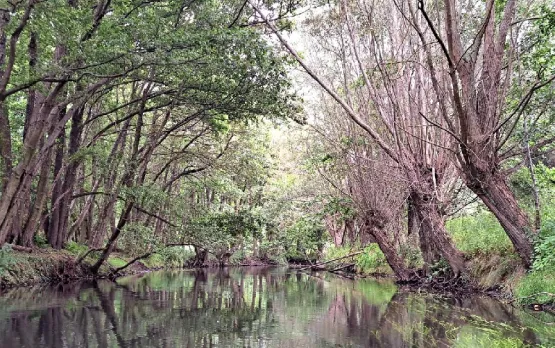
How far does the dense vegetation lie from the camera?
27.5 feet

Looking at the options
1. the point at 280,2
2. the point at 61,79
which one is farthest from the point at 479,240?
the point at 61,79

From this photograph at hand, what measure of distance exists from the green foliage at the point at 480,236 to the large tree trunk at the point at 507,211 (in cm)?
172

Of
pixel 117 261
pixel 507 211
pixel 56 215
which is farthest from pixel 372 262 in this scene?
pixel 56 215

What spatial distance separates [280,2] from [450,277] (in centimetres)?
814

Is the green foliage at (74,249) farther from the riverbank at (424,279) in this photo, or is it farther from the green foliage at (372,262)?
the green foliage at (372,262)

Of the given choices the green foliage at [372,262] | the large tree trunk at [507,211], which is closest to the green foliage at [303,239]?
the green foliage at [372,262]

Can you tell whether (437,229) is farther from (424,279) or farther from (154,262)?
(154,262)

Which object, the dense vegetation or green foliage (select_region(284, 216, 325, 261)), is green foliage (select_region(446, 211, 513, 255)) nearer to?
the dense vegetation

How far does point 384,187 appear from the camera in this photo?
14.7 metres

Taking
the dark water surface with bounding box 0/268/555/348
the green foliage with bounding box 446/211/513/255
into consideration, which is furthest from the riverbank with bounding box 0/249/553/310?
the dark water surface with bounding box 0/268/555/348

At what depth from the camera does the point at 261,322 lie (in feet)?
25.4

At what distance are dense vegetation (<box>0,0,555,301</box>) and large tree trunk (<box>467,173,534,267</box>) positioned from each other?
0.08 ft

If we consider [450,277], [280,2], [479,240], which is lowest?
[450,277]

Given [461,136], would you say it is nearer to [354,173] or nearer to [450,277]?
[450,277]
